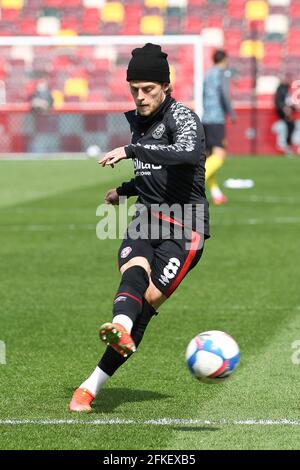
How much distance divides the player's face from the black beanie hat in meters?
0.04

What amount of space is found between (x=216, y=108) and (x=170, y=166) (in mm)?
14069

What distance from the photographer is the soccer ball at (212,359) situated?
641 centimetres

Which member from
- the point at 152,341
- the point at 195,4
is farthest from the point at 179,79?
the point at 152,341

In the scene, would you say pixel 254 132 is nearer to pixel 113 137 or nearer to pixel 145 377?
pixel 113 137

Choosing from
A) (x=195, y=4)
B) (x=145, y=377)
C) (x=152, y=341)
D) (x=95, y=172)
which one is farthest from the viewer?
(x=195, y=4)

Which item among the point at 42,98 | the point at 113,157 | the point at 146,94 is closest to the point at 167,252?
the point at 113,157

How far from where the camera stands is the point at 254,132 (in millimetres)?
33000

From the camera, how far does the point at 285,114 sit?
1268 inches

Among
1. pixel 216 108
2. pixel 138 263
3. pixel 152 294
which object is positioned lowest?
pixel 216 108

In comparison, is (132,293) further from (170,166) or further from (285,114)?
(285,114)

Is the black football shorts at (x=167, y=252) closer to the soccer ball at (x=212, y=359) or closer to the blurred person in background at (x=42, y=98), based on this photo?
the soccer ball at (x=212, y=359)

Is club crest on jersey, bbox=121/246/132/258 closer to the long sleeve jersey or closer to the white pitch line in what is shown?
the white pitch line

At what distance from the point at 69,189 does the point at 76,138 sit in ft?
29.8

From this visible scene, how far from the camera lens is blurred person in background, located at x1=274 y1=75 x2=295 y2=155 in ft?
106
